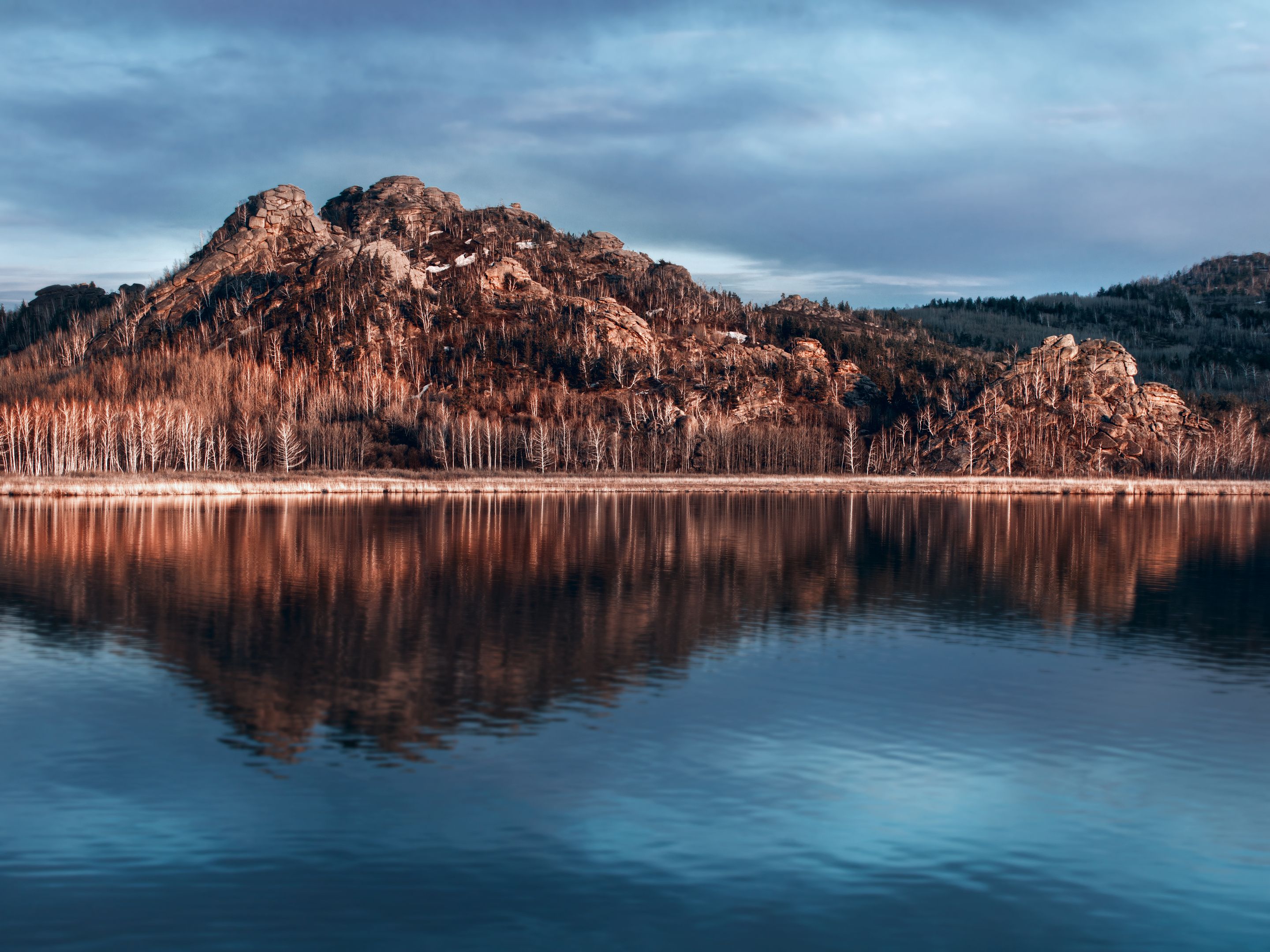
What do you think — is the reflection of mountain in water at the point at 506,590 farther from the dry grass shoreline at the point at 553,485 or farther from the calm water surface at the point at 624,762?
the dry grass shoreline at the point at 553,485

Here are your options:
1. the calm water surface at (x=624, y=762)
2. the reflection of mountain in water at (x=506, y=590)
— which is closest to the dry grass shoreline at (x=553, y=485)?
the reflection of mountain in water at (x=506, y=590)

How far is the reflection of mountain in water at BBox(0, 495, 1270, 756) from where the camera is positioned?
27109 mm

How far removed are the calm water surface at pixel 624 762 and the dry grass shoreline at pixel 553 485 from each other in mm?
65587

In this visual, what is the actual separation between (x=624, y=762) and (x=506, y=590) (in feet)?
75.7

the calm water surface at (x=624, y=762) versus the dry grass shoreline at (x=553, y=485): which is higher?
the dry grass shoreline at (x=553, y=485)

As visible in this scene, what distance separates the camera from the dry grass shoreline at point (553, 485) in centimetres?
10800

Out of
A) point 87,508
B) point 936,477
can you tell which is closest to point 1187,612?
point 87,508

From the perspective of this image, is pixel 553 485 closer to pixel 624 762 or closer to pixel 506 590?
pixel 506 590

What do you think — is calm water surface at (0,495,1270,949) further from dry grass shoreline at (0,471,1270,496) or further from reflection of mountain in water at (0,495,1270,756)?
dry grass shoreline at (0,471,1270,496)

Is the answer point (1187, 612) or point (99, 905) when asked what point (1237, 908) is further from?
point (1187, 612)

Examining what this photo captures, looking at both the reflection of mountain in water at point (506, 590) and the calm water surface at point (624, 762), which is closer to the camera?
the calm water surface at point (624, 762)

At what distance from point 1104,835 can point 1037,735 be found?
617 cm

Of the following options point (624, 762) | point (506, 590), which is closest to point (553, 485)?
point (506, 590)

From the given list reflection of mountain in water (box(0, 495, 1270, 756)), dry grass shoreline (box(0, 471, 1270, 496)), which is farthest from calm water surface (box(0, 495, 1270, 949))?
dry grass shoreline (box(0, 471, 1270, 496))
